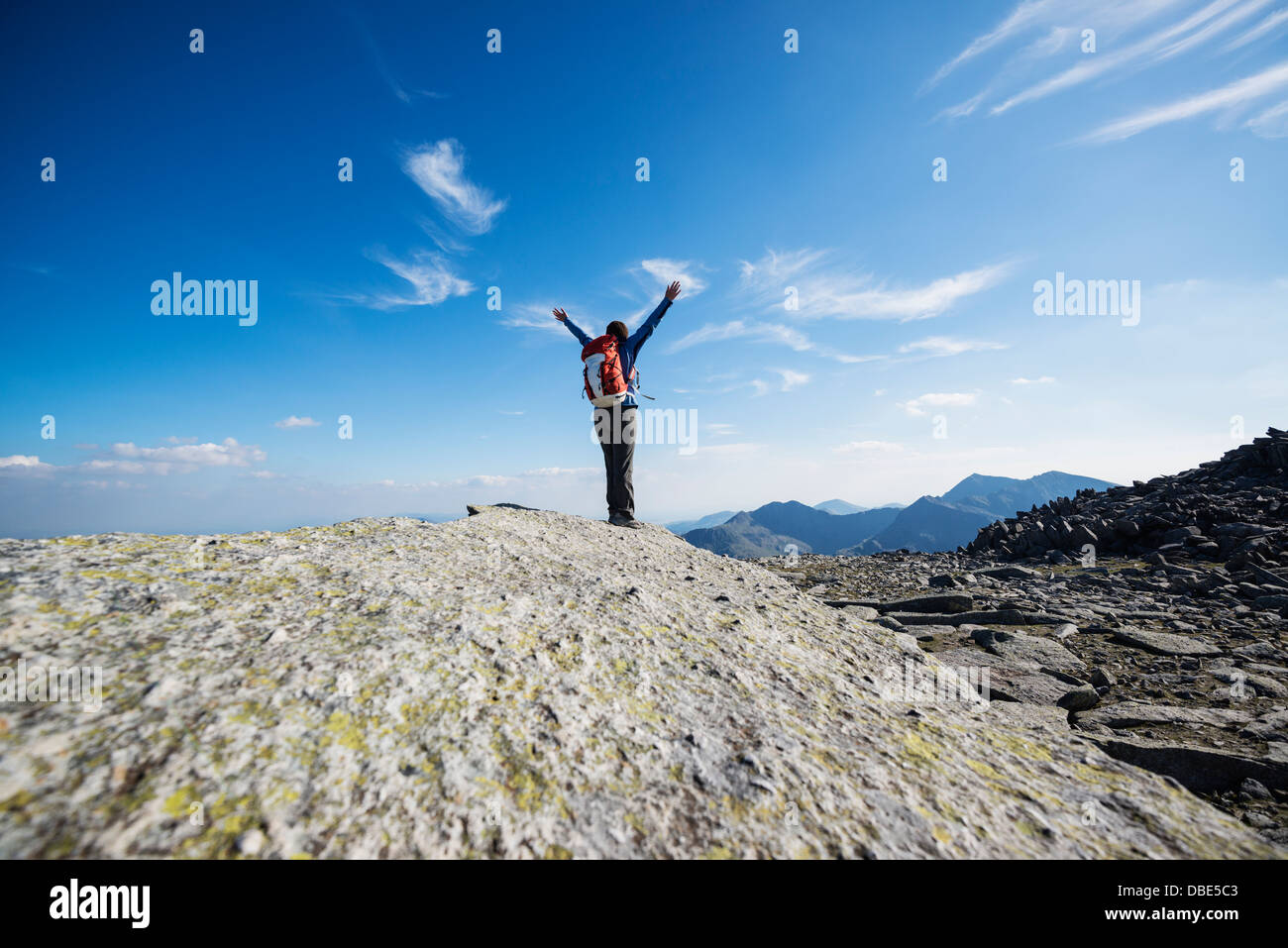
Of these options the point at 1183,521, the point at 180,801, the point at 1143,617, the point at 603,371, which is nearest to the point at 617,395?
the point at 603,371

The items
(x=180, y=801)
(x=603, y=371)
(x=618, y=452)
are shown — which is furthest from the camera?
(x=618, y=452)

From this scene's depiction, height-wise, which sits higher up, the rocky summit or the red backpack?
the red backpack

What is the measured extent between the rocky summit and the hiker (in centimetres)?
673

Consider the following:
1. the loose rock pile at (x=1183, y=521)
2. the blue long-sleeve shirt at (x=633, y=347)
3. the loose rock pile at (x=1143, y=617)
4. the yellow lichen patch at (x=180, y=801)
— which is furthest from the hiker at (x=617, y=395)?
the loose rock pile at (x=1183, y=521)

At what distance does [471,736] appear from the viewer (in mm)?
2707

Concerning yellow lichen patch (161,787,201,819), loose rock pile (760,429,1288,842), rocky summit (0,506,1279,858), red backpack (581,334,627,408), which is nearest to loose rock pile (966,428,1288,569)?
loose rock pile (760,429,1288,842)

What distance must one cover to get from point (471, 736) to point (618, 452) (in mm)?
9208

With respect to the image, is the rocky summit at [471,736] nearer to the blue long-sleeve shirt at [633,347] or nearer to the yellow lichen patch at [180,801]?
the yellow lichen patch at [180,801]

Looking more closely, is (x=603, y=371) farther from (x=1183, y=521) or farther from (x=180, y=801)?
(x=1183, y=521)

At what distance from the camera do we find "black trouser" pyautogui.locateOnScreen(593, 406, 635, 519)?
11492 mm

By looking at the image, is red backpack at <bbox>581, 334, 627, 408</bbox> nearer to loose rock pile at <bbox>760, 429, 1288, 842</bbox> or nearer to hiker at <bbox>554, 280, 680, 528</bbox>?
hiker at <bbox>554, 280, 680, 528</bbox>
